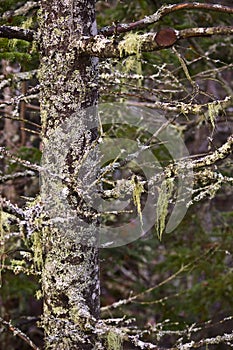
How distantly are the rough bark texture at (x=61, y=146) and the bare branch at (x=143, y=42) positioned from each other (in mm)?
94

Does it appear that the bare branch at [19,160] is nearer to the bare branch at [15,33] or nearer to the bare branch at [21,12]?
the bare branch at [15,33]

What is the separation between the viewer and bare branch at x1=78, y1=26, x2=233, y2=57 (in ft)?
6.58

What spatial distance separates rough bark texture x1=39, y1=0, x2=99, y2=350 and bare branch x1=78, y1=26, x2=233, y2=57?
94 mm

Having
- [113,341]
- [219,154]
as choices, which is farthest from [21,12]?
[113,341]

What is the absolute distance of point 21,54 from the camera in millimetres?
2719

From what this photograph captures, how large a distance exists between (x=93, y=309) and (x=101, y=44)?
3.39 ft

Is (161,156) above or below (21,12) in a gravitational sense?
below

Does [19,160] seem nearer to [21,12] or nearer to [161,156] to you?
[21,12]

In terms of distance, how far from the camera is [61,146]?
2299mm

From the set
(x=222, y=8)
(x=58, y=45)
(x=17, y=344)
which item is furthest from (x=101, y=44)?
(x=17, y=344)

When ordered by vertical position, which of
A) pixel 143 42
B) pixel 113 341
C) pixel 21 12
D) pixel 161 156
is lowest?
pixel 113 341

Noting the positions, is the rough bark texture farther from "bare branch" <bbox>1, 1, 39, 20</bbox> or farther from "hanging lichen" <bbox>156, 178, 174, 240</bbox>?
"bare branch" <bbox>1, 1, 39, 20</bbox>

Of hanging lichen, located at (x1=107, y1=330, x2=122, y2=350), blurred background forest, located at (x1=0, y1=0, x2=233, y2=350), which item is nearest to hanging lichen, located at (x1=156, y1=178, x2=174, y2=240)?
hanging lichen, located at (x1=107, y1=330, x2=122, y2=350)

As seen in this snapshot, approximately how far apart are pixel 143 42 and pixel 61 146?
19.8 inches
